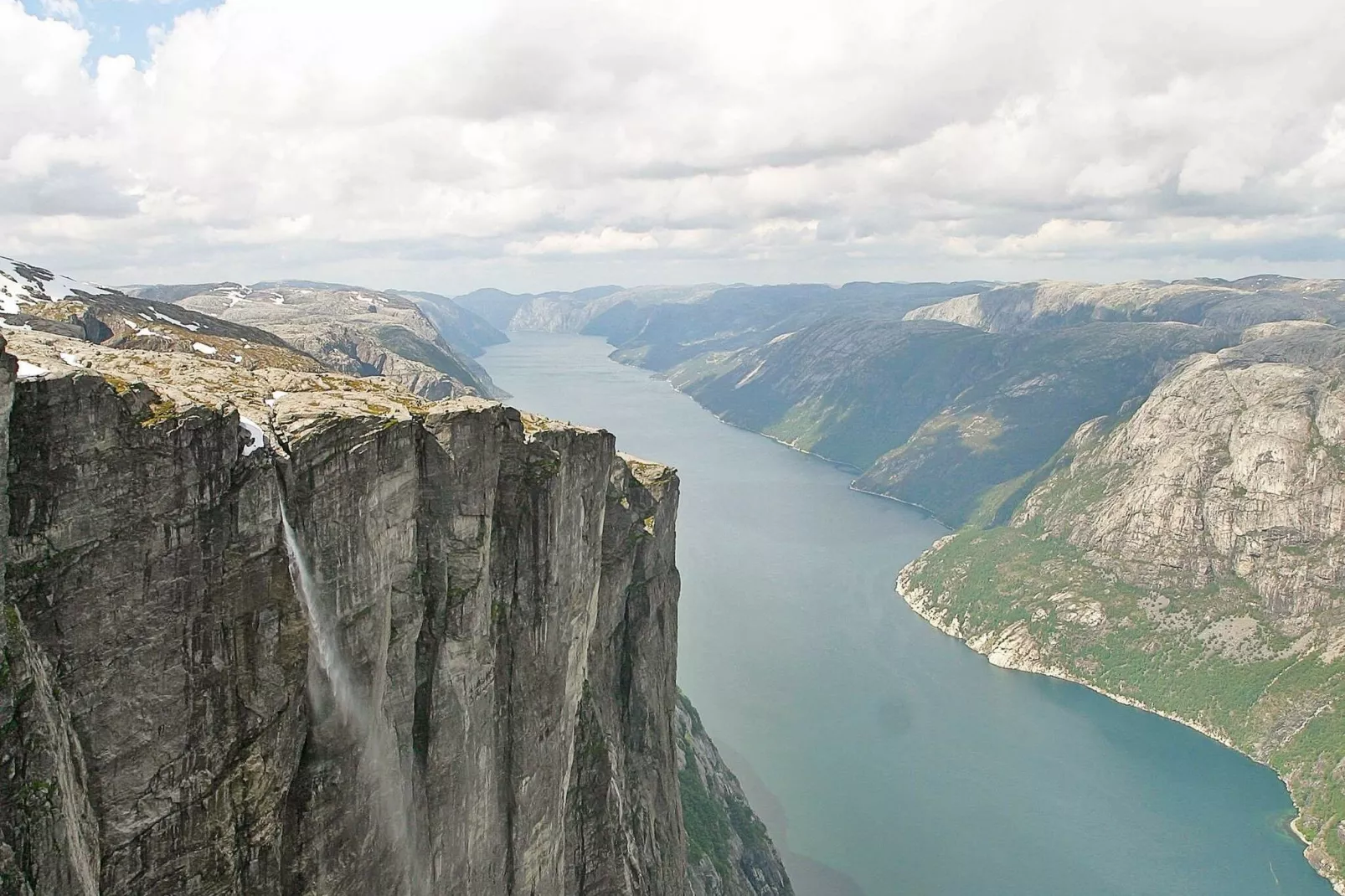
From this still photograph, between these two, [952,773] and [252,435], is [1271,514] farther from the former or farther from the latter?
[252,435]

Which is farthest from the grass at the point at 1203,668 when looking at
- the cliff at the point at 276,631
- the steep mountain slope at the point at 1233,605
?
the cliff at the point at 276,631

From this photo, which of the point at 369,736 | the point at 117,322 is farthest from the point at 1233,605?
the point at 117,322

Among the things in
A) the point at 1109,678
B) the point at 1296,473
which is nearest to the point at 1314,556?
the point at 1296,473

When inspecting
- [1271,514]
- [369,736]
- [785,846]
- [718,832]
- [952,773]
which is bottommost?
[952,773]

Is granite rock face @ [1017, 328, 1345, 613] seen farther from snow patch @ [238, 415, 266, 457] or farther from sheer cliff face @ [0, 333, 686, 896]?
snow patch @ [238, 415, 266, 457]

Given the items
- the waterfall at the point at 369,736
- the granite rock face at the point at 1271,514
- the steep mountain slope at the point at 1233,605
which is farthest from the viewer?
the granite rock face at the point at 1271,514

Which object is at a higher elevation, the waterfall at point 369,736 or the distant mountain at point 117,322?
the distant mountain at point 117,322

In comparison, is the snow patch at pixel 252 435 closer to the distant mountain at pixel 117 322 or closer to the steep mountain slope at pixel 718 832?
the distant mountain at pixel 117 322

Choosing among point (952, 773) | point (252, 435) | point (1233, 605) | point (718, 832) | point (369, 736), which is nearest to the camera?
point (252, 435)
